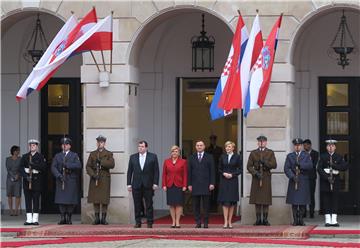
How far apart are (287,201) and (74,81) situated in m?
7.15

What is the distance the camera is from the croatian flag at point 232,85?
2144cm

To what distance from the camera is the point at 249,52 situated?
21.8 metres

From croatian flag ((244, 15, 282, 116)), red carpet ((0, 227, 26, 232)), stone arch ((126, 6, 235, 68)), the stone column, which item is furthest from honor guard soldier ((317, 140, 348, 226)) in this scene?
red carpet ((0, 227, 26, 232))

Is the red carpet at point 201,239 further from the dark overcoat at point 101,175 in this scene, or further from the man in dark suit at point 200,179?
the dark overcoat at point 101,175

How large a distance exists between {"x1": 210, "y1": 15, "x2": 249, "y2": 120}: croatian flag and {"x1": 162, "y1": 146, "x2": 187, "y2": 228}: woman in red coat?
136cm

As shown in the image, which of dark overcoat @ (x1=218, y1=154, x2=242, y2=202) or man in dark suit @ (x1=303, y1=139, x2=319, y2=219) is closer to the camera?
dark overcoat @ (x1=218, y1=154, x2=242, y2=202)

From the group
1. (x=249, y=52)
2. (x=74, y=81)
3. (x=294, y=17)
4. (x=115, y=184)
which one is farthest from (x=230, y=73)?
(x=74, y=81)

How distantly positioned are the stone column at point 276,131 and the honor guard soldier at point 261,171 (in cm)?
33

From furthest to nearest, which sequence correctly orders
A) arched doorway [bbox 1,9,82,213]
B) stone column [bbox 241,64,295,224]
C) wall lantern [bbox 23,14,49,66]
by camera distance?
arched doorway [bbox 1,9,82,213] < wall lantern [bbox 23,14,49,66] < stone column [bbox 241,64,295,224]

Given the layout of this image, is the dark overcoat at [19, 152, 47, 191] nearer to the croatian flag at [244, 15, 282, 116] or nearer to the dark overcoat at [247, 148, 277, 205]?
the dark overcoat at [247, 148, 277, 205]

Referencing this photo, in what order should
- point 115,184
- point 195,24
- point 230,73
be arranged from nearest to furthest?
1. point 230,73
2. point 115,184
3. point 195,24

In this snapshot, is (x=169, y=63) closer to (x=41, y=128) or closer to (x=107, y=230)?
(x=41, y=128)

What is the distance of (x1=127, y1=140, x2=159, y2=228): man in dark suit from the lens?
73.6 ft

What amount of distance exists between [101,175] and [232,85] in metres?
3.70
